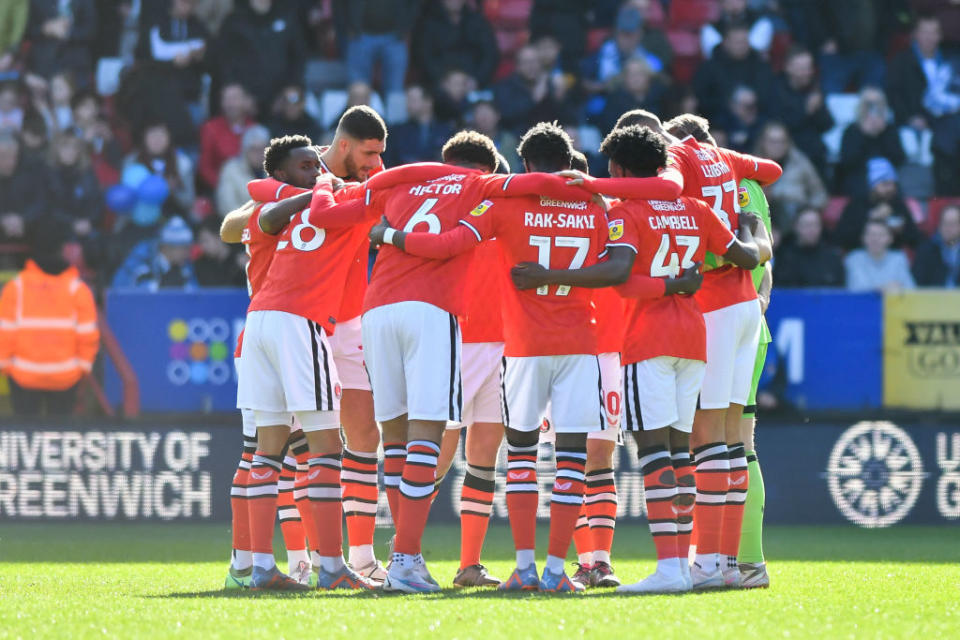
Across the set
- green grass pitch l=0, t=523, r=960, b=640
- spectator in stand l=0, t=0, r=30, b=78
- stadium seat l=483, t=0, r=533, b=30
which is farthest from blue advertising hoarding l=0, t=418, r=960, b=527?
stadium seat l=483, t=0, r=533, b=30

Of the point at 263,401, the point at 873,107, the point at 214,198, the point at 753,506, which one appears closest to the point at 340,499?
the point at 263,401

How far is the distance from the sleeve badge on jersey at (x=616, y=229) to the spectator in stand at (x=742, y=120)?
8.31 meters

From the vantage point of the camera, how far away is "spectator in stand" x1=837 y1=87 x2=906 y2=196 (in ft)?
49.2

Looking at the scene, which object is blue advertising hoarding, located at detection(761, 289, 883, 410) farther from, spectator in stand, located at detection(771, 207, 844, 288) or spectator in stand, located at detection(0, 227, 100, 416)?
spectator in stand, located at detection(0, 227, 100, 416)

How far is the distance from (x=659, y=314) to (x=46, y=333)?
7.20 m

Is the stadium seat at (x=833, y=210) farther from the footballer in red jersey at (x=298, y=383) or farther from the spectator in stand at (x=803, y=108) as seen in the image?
the footballer in red jersey at (x=298, y=383)

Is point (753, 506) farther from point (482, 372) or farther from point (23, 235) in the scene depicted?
point (23, 235)

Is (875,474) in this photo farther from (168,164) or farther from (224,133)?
(168,164)

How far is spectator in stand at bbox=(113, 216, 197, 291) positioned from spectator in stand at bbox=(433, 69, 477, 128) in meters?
3.15

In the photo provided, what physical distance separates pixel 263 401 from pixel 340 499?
631 mm

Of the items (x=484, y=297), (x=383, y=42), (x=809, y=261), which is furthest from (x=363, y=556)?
(x=383, y=42)

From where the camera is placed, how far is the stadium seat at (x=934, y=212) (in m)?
14.3

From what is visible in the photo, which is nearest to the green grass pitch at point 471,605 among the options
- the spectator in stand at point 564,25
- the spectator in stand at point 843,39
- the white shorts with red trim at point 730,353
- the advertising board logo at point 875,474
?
the white shorts with red trim at point 730,353

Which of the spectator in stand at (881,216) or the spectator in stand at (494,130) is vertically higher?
the spectator in stand at (494,130)
